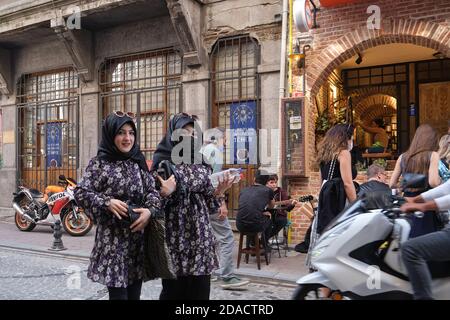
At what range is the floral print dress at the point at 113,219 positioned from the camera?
3055 mm

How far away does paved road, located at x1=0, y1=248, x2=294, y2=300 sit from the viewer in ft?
17.1

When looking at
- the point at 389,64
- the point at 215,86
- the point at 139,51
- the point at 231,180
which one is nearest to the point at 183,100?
the point at 215,86

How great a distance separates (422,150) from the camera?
4160 mm

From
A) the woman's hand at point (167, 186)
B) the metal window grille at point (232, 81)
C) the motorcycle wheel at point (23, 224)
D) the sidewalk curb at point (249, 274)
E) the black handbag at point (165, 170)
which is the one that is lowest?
the sidewalk curb at point (249, 274)

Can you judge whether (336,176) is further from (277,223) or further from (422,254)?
(277,223)

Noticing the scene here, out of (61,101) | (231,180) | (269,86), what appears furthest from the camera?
(61,101)

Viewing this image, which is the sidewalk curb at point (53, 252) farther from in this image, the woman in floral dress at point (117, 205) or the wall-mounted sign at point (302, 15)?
the wall-mounted sign at point (302, 15)

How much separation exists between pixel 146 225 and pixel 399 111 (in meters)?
9.66

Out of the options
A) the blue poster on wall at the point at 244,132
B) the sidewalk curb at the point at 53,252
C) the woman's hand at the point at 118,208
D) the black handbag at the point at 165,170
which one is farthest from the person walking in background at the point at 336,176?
the blue poster on wall at the point at 244,132

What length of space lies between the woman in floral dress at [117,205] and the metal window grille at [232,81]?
6349 mm

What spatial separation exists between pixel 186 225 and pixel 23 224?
832cm
